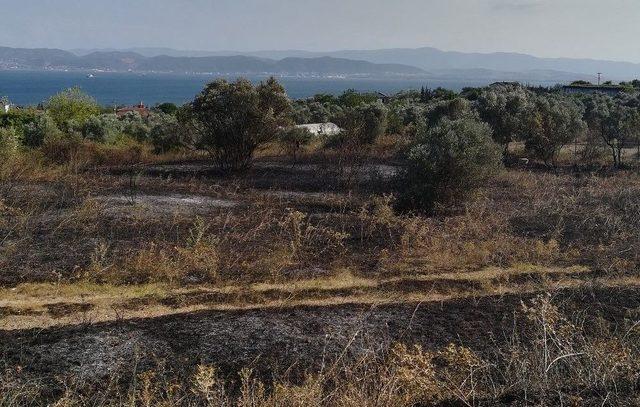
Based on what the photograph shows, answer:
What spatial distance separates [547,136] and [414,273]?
15.2 metres

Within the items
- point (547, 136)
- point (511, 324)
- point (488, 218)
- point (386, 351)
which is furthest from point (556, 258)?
point (547, 136)

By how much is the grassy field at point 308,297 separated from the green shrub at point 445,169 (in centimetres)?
59

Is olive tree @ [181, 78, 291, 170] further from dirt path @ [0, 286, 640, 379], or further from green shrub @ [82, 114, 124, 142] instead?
dirt path @ [0, 286, 640, 379]

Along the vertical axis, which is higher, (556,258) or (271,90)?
(271,90)

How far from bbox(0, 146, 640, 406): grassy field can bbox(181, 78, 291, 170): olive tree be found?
2.42 metres

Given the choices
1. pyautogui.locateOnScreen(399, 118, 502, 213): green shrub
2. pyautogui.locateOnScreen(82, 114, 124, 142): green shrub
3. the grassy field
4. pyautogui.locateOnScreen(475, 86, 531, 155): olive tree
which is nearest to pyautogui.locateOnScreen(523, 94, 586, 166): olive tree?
pyautogui.locateOnScreen(475, 86, 531, 155): olive tree

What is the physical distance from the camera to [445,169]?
48.4ft

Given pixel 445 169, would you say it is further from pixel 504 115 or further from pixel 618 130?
pixel 618 130

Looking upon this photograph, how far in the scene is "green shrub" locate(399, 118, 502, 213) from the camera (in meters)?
14.7

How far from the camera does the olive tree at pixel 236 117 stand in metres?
18.5

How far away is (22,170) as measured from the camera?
663 inches

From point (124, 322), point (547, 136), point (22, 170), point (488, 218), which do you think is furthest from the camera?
point (547, 136)

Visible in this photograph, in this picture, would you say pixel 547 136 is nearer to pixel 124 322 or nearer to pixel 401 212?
pixel 401 212

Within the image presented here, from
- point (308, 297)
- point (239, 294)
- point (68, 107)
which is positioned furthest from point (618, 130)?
point (68, 107)
